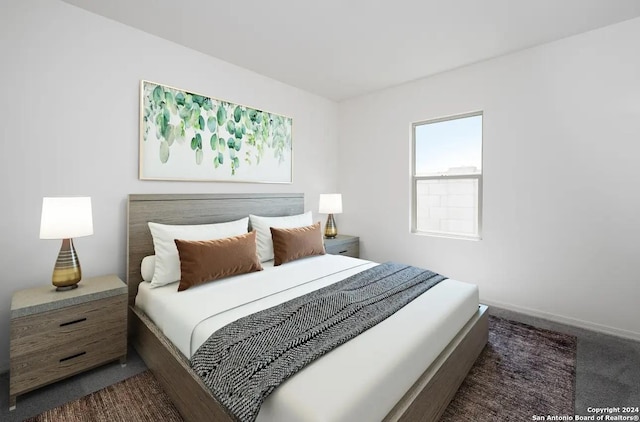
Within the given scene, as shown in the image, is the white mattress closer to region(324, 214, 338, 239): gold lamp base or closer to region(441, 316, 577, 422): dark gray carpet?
region(441, 316, 577, 422): dark gray carpet

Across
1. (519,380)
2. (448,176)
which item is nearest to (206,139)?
(448,176)

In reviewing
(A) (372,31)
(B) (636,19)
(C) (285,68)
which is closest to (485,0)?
(A) (372,31)

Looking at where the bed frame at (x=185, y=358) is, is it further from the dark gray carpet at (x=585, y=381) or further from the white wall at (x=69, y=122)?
the dark gray carpet at (x=585, y=381)

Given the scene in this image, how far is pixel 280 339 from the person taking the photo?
4.48 feet

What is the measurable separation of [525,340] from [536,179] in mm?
1457

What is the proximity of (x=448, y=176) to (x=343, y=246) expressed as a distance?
1.51m

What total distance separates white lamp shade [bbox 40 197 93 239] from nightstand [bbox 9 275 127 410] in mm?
389

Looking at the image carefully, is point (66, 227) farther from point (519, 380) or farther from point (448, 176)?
point (448, 176)

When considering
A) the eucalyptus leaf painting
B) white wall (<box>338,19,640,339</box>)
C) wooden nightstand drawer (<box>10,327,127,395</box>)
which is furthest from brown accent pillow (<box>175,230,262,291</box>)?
white wall (<box>338,19,640,339</box>)

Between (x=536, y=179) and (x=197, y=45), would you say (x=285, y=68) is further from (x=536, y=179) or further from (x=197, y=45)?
(x=536, y=179)

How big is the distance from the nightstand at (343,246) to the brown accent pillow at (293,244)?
53 centimetres

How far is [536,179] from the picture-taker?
9.18 ft

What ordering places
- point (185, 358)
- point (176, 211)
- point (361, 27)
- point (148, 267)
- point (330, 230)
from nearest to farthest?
point (185, 358) < point (148, 267) < point (361, 27) < point (176, 211) < point (330, 230)

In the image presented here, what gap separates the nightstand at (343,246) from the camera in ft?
11.8
